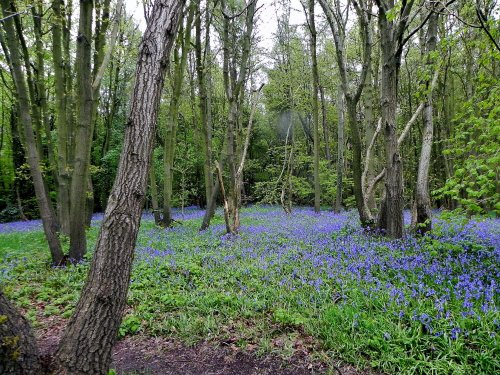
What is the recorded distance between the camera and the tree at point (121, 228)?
238 centimetres

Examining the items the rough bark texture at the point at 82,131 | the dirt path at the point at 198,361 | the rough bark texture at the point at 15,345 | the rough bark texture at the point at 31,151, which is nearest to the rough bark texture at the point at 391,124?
the dirt path at the point at 198,361

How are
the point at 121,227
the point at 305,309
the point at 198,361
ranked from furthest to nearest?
the point at 305,309 < the point at 198,361 < the point at 121,227

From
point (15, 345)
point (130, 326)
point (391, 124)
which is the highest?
point (391, 124)

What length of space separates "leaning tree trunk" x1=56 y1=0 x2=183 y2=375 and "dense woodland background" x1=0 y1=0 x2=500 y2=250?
1.12 metres

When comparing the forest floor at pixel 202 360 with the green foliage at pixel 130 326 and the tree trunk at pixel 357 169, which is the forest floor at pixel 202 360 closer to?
the green foliage at pixel 130 326

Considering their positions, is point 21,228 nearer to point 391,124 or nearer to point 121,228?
point 121,228

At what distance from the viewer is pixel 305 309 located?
4.19 m

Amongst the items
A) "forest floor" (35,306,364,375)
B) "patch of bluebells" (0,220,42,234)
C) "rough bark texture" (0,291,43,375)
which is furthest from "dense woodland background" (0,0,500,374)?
"patch of bluebells" (0,220,42,234)

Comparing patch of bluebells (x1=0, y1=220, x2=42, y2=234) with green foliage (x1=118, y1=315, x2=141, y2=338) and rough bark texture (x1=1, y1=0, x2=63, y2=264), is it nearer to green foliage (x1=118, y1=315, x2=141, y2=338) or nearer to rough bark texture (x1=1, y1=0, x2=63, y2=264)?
rough bark texture (x1=1, y1=0, x2=63, y2=264)

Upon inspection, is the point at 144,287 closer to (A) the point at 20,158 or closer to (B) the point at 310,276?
(B) the point at 310,276

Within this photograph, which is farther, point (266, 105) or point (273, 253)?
point (266, 105)

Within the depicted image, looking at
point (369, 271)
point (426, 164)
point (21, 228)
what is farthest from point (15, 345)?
point (21, 228)

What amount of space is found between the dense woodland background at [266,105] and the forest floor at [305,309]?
1.13 meters

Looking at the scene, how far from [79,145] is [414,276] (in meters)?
7.11
